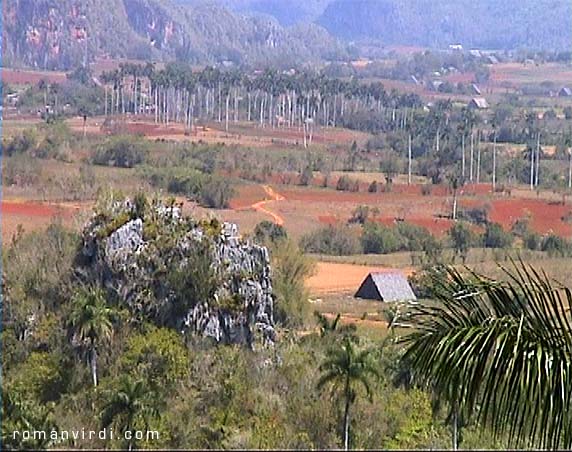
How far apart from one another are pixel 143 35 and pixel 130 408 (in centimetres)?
14608

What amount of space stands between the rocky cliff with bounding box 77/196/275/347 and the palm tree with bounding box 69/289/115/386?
1345mm

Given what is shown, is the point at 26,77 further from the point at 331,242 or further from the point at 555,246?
the point at 555,246

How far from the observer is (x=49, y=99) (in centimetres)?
8156

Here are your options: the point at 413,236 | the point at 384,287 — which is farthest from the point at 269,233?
the point at 413,236

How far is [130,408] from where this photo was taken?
12.1 meters

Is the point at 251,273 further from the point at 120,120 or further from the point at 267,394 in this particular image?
the point at 120,120

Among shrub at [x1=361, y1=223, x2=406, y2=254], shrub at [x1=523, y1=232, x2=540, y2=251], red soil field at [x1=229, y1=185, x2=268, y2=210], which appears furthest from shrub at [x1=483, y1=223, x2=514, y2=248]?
red soil field at [x1=229, y1=185, x2=268, y2=210]

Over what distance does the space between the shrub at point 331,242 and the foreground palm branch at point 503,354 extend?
31660 mm

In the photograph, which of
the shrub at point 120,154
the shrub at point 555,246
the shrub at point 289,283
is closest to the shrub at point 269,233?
the shrub at point 289,283

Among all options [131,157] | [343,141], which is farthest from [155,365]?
[343,141]

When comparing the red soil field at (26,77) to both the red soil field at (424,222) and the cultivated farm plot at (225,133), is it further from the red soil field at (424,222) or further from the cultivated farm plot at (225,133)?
the red soil field at (424,222)

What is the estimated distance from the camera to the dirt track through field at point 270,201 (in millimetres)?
39825

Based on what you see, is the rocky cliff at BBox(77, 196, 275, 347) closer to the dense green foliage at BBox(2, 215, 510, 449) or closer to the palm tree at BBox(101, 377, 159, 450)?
the dense green foliage at BBox(2, 215, 510, 449)

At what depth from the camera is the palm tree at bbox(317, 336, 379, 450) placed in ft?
43.0
